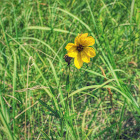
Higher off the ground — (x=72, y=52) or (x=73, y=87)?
(x=72, y=52)

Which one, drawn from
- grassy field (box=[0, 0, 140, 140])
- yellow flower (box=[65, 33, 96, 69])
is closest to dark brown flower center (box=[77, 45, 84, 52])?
yellow flower (box=[65, 33, 96, 69])

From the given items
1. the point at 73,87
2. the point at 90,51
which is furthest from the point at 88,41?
the point at 73,87

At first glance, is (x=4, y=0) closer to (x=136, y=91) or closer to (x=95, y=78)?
(x=95, y=78)

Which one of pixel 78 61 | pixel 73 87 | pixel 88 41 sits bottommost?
pixel 73 87

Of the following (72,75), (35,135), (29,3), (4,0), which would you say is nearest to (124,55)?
(72,75)

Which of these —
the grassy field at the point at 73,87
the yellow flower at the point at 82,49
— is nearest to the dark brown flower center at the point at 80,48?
the yellow flower at the point at 82,49

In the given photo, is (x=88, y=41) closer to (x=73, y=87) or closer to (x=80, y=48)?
(x=80, y=48)

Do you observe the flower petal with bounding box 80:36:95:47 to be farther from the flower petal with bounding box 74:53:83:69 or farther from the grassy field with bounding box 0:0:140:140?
the grassy field with bounding box 0:0:140:140
